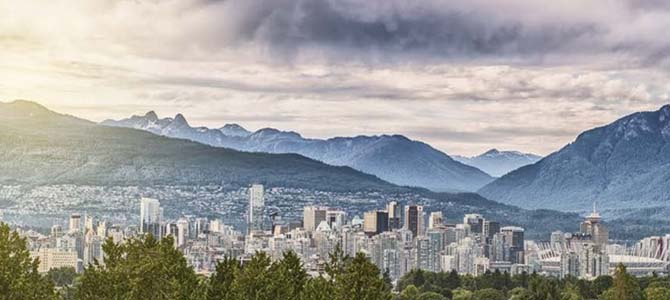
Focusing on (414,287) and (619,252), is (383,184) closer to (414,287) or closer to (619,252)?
(619,252)

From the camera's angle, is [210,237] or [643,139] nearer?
[210,237]

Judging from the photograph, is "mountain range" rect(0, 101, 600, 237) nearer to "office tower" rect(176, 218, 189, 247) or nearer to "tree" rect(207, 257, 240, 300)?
"office tower" rect(176, 218, 189, 247)

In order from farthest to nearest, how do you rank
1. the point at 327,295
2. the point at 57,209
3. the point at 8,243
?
the point at 57,209 < the point at 327,295 < the point at 8,243

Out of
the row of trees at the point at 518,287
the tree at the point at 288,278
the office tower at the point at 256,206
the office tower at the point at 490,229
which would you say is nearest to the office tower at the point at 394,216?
the office tower at the point at 490,229

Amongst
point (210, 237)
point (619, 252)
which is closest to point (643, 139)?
point (619, 252)

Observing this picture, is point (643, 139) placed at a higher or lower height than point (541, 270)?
higher

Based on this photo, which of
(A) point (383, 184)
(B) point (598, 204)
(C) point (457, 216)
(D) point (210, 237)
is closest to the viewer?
(D) point (210, 237)

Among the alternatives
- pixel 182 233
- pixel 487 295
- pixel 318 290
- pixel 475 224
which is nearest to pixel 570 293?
pixel 487 295
